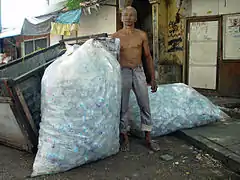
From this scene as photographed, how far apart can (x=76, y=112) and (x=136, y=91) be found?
940 mm

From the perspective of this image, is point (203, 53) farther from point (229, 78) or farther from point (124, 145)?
point (124, 145)

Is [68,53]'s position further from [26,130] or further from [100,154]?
[100,154]

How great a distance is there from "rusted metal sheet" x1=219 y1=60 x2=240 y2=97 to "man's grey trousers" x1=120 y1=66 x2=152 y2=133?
13.0 feet

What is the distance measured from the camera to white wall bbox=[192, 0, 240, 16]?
654 cm

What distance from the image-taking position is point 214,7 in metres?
6.91

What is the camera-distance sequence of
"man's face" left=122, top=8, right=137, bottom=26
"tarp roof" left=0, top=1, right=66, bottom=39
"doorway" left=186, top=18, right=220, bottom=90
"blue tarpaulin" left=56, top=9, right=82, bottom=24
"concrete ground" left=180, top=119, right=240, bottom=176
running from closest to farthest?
"concrete ground" left=180, top=119, right=240, bottom=176 < "man's face" left=122, top=8, right=137, bottom=26 < "doorway" left=186, top=18, right=220, bottom=90 < "blue tarpaulin" left=56, top=9, right=82, bottom=24 < "tarp roof" left=0, top=1, right=66, bottom=39

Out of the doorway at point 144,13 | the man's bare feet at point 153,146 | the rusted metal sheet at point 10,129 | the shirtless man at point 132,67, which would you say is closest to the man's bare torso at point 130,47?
the shirtless man at point 132,67

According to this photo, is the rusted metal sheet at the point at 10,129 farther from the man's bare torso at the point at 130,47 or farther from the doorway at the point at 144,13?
the doorway at the point at 144,13

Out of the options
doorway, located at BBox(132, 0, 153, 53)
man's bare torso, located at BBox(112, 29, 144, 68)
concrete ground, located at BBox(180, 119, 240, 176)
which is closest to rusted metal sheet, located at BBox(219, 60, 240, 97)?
concrete ground, located at BBox(180, 119, 240, 176)

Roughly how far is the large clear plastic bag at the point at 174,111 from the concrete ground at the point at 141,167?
0.41m

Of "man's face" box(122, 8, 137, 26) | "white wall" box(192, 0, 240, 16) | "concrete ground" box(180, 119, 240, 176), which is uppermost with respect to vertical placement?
"white wall" box(192, 0, 240, 16)

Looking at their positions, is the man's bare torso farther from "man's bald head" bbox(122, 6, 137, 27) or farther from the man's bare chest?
"man's bald head" bbox(122, 6, 137, 27)

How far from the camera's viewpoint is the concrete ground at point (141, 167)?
2.78 metres

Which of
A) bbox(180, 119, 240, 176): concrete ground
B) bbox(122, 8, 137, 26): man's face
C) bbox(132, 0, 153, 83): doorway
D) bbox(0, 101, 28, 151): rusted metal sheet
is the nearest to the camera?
bbox(180, 119, 240, 176): concrete ground
